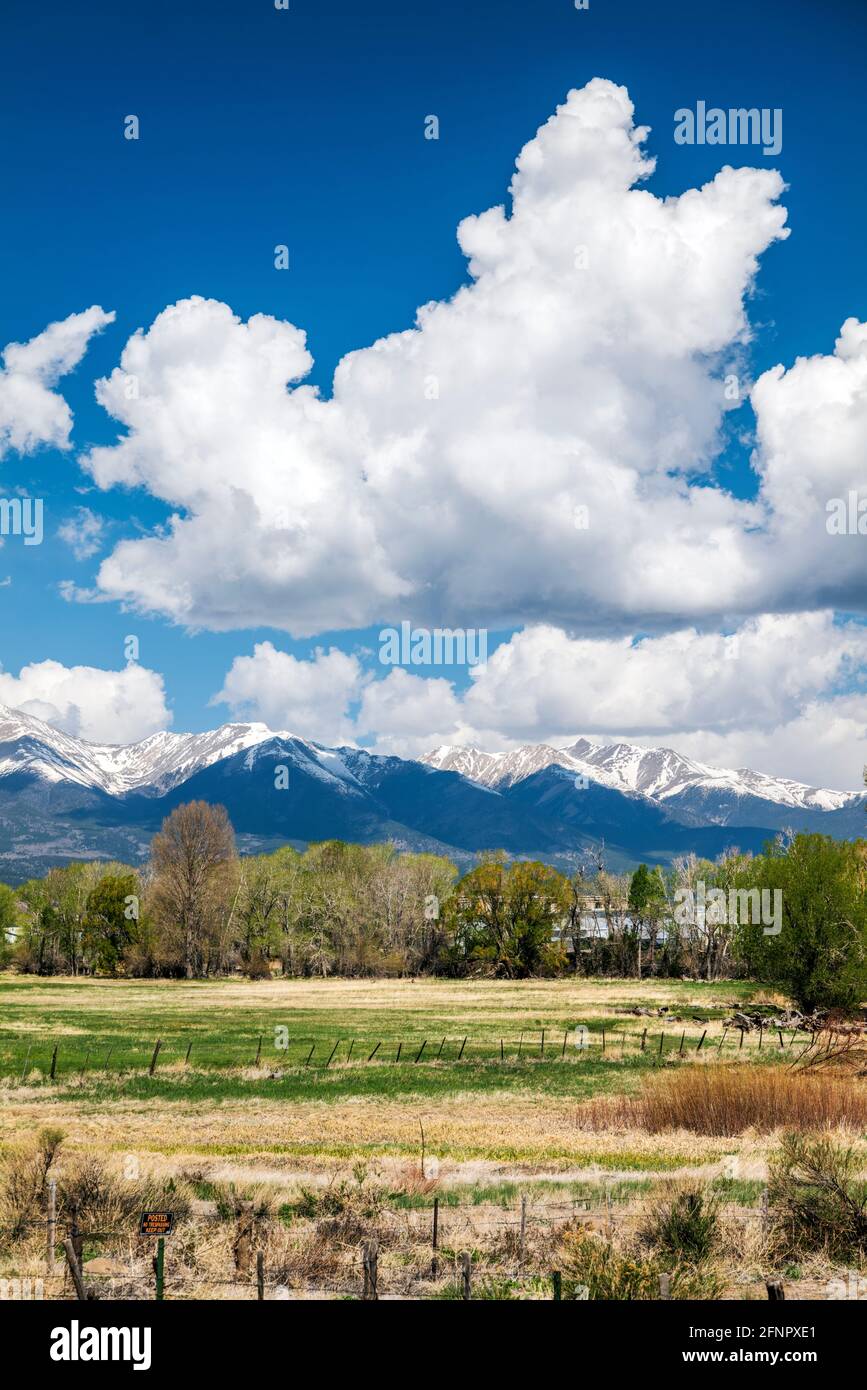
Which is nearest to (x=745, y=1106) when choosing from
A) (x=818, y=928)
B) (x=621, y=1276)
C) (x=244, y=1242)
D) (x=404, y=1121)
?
(x=404, y=1121)

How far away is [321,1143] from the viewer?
2883 centimetres

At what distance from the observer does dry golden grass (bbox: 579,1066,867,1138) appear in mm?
29797

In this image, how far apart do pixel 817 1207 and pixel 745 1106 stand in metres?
12.5

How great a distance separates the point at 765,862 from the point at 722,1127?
5478cm

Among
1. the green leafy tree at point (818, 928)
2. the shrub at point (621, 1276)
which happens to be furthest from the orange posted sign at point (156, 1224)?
the green leafy tree at point (818, 928)

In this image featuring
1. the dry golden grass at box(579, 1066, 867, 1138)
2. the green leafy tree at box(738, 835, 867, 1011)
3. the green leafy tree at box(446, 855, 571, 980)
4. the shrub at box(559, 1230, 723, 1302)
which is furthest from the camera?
the green leafy tree at box(446, 855, 571, 980)

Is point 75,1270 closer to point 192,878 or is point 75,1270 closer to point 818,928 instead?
point 818,928

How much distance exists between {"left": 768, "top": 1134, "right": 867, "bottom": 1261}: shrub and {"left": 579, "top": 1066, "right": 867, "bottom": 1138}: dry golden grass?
989cm

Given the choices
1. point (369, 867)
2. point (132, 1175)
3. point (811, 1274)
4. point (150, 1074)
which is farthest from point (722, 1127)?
point (369, 867)

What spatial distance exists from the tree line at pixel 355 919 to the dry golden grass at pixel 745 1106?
75.9 metres

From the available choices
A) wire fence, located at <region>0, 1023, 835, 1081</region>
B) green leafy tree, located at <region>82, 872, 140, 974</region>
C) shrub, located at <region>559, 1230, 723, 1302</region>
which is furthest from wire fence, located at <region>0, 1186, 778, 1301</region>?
green leafy tree, located at <region>82, 872, 140, 974</region>

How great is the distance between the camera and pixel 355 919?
126 meters

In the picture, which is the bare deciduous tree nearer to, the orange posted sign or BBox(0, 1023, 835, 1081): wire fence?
BBox(0, 1023, 835, 1081): wire fence

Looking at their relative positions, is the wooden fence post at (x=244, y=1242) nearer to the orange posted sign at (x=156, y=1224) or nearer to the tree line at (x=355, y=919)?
the orange posted sign at (x=156, y=1224)
